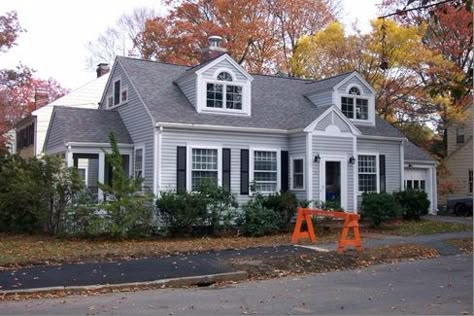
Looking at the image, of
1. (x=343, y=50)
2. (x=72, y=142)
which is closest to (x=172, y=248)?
(x=72, y=142)

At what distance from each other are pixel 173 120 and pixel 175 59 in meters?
17.6

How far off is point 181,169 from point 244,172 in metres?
2.51

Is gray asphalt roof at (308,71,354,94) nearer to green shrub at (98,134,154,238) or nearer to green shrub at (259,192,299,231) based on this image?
green shrub at (259,192,299,231)

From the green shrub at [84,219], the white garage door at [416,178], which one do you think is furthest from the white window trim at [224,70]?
the white garage door at [416,178]

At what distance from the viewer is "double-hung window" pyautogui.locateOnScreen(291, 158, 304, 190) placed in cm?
2184

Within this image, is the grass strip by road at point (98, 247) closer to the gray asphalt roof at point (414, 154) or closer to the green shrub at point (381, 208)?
the green shrub at point (381, 208)

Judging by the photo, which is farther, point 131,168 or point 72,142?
point 131,168

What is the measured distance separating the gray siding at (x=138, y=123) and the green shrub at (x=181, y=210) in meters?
1.70

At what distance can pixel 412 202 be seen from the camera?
2333 centimetres

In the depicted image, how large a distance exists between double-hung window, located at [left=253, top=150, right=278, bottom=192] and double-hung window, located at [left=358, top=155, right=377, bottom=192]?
4104mm

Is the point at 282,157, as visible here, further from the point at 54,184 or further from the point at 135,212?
the point at 54,184

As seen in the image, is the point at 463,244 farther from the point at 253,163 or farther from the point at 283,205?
the point at 253,163

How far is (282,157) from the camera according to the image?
22.1 meters

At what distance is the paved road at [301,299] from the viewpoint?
27.8 feet
